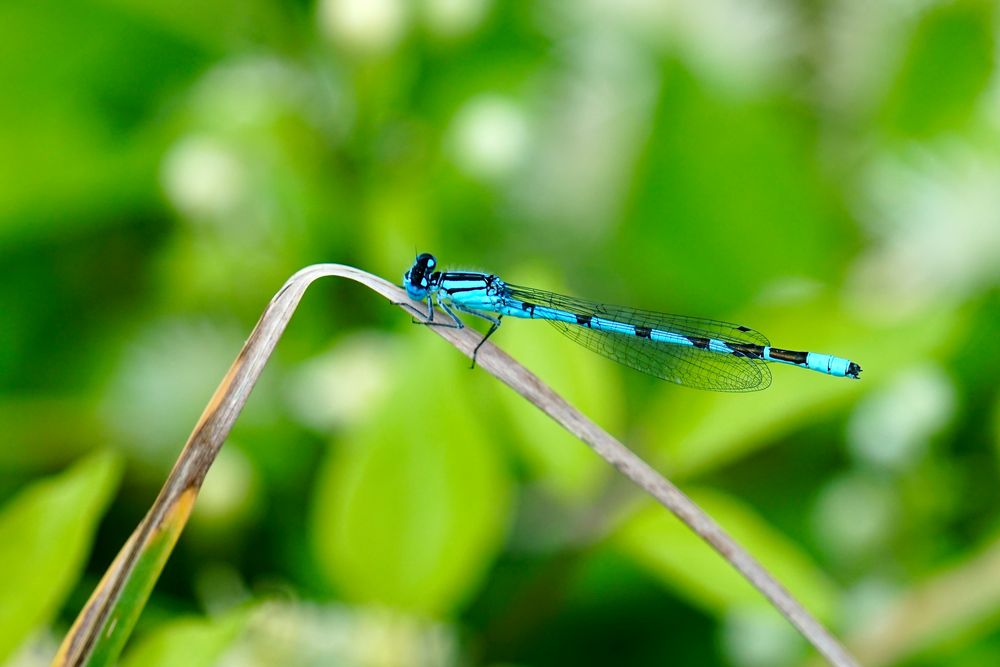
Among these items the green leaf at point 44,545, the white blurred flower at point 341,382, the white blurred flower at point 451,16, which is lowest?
the green leaf at point 44,545

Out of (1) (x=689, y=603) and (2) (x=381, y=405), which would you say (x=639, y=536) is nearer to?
(2) (x=381, y=405)

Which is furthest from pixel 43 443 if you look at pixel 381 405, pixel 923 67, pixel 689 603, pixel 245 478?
pixel 923 67

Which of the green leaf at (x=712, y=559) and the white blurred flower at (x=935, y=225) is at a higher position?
the white blurred flower at (x=935, y=225)

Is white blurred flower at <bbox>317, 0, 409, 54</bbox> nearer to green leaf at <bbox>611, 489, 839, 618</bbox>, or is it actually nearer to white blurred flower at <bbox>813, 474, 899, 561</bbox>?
green leaf at <bbox>611, 489, 839, 618</bbox>

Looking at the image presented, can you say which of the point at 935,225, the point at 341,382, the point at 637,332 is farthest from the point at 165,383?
the point at 935,225

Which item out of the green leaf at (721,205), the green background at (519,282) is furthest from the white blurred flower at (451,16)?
the green leaf at (721,205)

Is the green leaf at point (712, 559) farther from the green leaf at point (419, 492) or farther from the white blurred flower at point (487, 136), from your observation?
the white blurred flower at point (487, 136)

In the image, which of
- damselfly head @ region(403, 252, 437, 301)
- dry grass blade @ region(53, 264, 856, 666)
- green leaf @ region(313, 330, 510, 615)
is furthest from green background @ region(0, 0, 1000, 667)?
dry grass blade @ region(53, 264, 856, 666)
